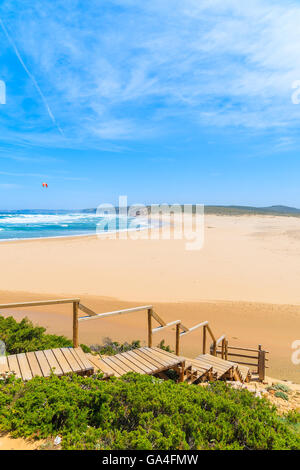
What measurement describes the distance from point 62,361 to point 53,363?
136 mm

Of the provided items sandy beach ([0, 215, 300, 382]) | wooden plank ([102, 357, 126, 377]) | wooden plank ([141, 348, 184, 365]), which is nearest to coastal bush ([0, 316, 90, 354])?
wooden plank ([102, 357, 126, 377])

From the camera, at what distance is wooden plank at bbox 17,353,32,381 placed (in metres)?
3.61

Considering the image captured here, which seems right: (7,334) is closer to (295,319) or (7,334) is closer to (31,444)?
(31,444)

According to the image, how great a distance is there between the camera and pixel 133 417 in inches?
116

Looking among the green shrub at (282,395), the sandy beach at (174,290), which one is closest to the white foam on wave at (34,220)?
the sandy beach at (174,290)

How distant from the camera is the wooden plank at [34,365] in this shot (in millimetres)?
3698

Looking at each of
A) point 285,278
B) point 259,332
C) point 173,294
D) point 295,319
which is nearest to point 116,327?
point 173,294

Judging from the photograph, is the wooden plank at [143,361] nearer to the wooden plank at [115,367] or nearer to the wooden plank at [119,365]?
the wooden plank at [119,365]

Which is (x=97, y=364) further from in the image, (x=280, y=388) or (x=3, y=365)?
(x=280, y=388)

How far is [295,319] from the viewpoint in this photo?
1017 cm

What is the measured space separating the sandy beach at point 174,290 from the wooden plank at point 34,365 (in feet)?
14.0

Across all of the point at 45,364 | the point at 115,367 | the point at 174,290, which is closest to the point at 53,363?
the point at 45,364

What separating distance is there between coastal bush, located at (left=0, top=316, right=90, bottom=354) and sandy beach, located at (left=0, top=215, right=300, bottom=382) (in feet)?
7.65

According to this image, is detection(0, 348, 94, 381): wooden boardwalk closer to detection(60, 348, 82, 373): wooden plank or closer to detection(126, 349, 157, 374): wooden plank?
detection(60, 348, 82, 373): wooden plank
